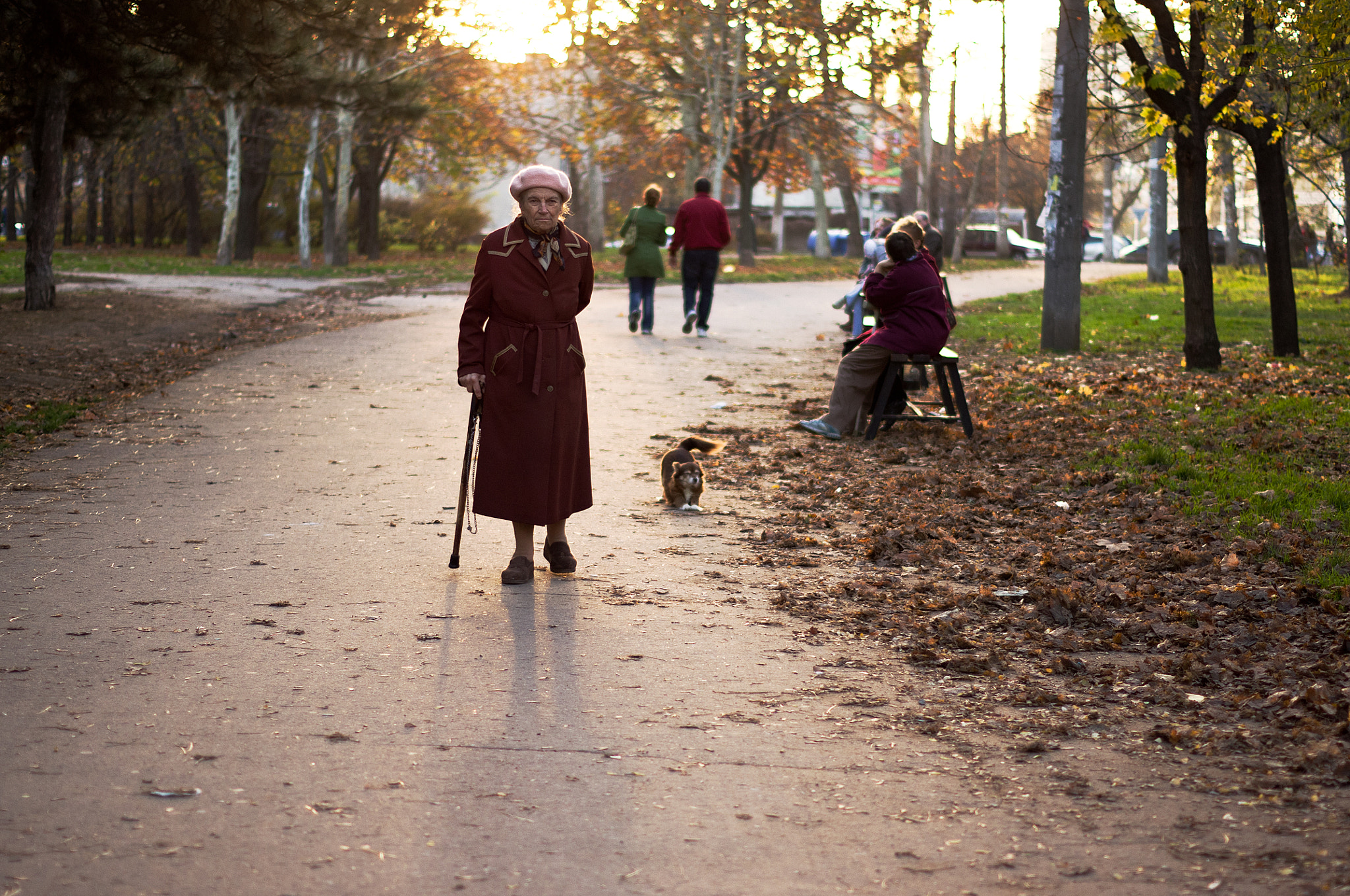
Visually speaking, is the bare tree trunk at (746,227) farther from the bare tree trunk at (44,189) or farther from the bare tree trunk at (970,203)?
the bare tree trunk at (44,189)

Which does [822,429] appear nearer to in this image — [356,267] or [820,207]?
[356,267]

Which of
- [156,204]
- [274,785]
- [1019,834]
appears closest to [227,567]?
[274,785]

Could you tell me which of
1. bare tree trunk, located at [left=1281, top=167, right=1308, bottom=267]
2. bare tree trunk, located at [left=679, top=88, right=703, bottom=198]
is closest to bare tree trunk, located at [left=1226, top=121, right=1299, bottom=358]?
bare tree trunk, located at [left=1281, top=167, right=1308, bottom=267]

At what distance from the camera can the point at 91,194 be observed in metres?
43.8

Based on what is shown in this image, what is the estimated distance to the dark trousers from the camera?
682 inches

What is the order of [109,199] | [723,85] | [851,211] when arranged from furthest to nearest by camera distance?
1. [851,211]
2. [109,199]
3. [723,85]

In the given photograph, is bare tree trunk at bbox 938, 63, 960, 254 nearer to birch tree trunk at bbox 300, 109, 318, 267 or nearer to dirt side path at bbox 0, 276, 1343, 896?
birch tree trunk at bbox 300, 109, 318, 267

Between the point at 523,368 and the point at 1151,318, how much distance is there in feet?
55.8

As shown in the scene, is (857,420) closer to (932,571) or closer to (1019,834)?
(932,571)

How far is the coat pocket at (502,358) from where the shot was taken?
5.92 metres

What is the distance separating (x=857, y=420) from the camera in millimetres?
10555

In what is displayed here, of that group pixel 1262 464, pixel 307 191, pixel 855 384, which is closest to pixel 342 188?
pixel 307 191

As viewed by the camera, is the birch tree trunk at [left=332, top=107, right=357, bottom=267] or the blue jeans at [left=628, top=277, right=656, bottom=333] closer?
the blue jeans at [left=628, top=277, right=656, bottom=333]

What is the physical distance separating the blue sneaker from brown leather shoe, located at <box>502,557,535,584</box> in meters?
4.69
